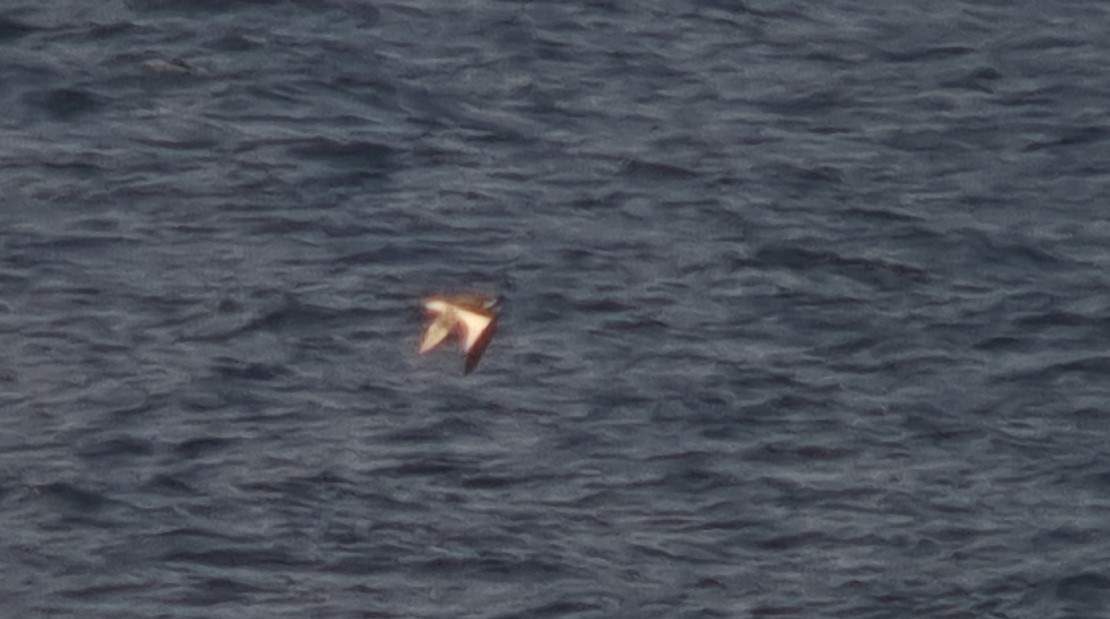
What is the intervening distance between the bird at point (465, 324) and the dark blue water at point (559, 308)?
146 mm

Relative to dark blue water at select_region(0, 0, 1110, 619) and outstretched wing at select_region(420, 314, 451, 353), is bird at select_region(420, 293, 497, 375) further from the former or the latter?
dark blue water at select_region(0, 0, 1110, 619)

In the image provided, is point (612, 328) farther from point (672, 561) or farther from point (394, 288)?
point (672, 561)

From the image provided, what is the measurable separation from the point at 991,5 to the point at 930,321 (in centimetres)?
531

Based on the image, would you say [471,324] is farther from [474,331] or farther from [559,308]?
[559,308]

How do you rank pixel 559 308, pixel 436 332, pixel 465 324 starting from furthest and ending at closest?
pixel 559 308 < pixel 465 324 < pixel 436 332

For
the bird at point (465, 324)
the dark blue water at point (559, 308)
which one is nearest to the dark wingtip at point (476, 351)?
the bird at point (465, 324)

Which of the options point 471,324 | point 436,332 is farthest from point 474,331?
point 436,332

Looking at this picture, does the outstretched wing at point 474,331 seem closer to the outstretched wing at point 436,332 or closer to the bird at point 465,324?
the bird at point 465,324

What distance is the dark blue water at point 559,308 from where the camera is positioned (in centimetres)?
1483

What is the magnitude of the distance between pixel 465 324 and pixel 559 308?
0.88m

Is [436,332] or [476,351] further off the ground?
[436,332]

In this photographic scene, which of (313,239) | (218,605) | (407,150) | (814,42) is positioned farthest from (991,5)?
(218,605)

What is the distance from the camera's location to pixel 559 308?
17328 millimetres

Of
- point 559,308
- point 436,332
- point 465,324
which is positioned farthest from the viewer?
point 559,308
